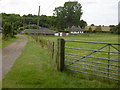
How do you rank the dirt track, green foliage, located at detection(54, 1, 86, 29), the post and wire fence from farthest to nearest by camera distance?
green foliage, located at detection(54, 1, 86, 29) → the dirt track → the post and wire fence

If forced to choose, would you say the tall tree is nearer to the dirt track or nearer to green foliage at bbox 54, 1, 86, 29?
green foliage at bbox 54, 1, 86, 29

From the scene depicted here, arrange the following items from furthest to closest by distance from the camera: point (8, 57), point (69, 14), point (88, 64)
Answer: point (69, 14), point (8, 57), point (88, 64)

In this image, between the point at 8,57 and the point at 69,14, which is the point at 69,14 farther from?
the point at 8,57

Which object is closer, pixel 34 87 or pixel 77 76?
pixel 34 87

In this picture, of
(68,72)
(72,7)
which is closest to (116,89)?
(68,72)

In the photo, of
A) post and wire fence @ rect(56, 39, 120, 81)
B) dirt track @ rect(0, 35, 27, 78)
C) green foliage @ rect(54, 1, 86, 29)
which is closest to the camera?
post and wire fence @ rect(56, 39, 120, 81)

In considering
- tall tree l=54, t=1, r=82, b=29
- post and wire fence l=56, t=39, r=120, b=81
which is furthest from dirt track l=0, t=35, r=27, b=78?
tall tree l=54, t=1, r=82, b=29

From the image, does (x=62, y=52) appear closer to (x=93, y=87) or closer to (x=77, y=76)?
(x=77, y=76)

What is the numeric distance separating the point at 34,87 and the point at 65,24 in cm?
6437

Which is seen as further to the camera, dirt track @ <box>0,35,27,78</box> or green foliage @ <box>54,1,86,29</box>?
green foliage @ <box>54,1,86,29</box>

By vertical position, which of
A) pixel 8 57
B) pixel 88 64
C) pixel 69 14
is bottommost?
pixel 8 57

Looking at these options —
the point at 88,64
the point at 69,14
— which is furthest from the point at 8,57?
the point at 69,14

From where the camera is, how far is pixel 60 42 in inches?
237

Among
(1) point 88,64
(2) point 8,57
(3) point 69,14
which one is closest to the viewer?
(1) point 88,64
